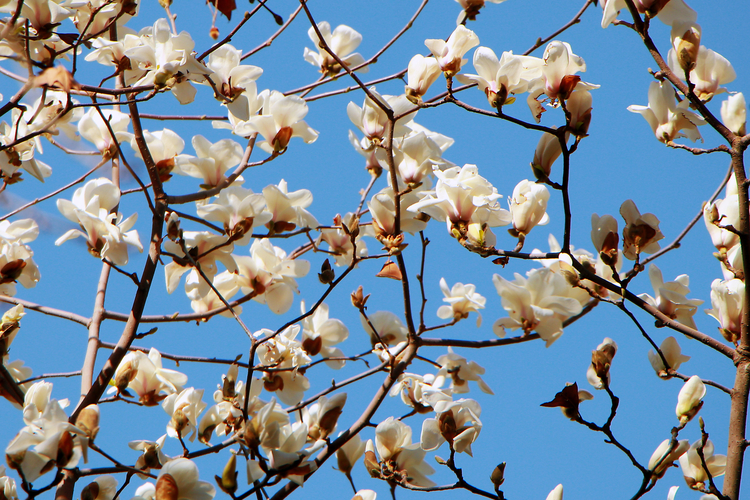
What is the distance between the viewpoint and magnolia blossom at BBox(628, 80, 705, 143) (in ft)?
4.44

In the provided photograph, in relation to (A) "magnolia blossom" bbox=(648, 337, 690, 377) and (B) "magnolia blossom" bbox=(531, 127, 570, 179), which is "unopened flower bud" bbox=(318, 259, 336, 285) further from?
(A) "magnolia blossom" bbox=(648, 337, 690, 377)

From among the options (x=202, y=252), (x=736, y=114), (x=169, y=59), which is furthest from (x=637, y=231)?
(x=169, y=59)

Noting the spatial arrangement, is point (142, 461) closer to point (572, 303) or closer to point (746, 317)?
point (572, 303)

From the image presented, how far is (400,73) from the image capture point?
6.49 feet

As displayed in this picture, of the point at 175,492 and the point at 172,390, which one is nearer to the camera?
the point at 175,492

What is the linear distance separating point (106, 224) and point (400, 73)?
0.98m

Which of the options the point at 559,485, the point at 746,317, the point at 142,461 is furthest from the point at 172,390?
the point at 746,317

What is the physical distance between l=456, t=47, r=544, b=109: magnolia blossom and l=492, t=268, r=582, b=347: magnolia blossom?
39 centimetres

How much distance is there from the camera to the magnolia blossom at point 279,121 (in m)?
1.68

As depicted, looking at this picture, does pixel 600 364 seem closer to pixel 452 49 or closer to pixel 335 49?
pixel 452 49

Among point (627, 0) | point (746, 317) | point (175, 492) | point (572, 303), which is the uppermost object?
point (627, 0)

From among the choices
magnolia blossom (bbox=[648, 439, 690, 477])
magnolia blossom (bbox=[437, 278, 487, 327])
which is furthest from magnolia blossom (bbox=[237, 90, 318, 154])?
magnolia blossom (bbox=[648, 439, 690, 477])

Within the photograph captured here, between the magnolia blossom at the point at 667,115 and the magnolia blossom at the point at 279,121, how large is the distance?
84 cm

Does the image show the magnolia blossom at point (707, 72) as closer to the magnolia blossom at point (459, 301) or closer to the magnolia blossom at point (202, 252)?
the magnolia blossom at point (459, 301)
